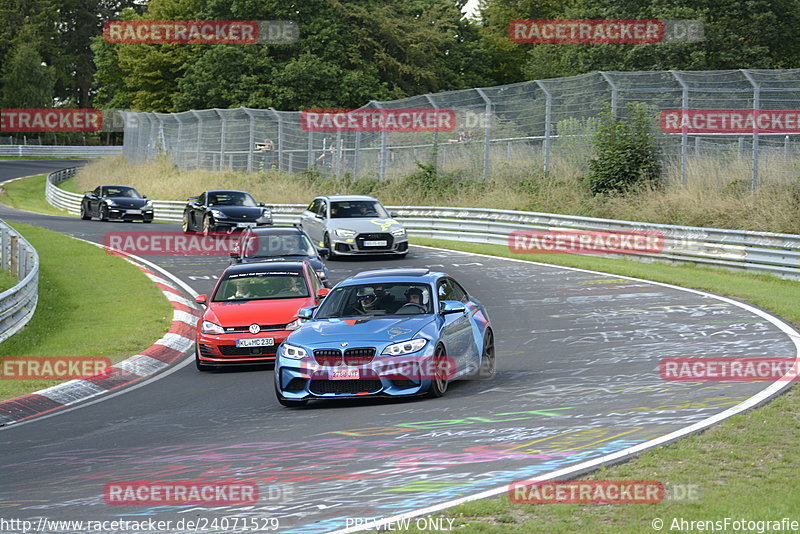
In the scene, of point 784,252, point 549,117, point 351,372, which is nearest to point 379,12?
point 549,117

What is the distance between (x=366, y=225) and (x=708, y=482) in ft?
67.8

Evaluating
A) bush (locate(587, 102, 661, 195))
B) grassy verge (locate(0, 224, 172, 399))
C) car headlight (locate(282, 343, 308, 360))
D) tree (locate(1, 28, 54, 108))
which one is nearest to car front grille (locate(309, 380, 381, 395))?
car headlight (locate(282, 343, 308, 360))

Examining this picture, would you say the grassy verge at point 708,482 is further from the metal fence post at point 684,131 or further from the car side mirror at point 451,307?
the metal fence post at point 684,131

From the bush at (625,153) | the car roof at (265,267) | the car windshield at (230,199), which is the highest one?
the bush at (625,153)

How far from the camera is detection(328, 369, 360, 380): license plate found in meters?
11.1

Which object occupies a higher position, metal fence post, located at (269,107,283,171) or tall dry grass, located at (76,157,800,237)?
metal fence post, located at (269,107,283,171)

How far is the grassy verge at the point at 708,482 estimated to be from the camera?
653 cm

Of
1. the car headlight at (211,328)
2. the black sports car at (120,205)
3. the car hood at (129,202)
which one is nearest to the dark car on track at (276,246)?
→ the car headlight at (211,328)

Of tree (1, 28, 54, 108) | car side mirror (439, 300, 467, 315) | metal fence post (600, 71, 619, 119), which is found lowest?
car side mirror (439, 300, 467, 315)

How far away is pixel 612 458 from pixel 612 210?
22404 mm

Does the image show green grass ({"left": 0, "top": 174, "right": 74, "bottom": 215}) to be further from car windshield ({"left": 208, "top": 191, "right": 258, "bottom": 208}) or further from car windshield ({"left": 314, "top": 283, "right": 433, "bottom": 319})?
car windshield ({"left": 314, "top": 283, "right": 433, "bottom": 319})

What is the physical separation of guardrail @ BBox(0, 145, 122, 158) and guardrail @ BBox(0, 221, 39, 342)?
255 ft

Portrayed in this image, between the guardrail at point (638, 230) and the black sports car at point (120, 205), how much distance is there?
5472mm

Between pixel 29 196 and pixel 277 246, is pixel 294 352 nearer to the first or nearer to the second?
pixel 277 246
